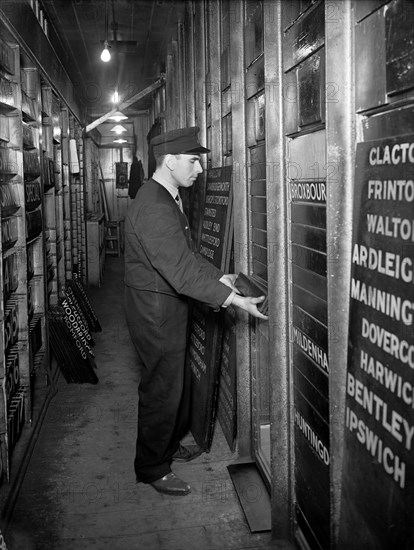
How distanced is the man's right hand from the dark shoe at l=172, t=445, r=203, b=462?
3.95ft

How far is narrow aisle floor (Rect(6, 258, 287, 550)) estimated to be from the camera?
267 cm

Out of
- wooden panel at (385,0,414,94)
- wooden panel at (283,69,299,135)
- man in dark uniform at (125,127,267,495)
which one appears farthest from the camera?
man in dark uniform at (125,127,267,495)

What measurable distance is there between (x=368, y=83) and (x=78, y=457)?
2.81m

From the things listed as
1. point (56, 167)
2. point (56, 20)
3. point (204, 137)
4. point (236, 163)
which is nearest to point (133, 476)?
point (236, 163)

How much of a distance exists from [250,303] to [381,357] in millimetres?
1212

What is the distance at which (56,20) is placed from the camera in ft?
21.1

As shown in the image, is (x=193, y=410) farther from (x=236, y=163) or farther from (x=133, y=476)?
(x=236, y=163)

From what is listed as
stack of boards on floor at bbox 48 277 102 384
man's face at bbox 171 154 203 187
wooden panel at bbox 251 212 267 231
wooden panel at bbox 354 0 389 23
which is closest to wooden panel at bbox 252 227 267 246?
wooden panel at bbox 251 212 267 231

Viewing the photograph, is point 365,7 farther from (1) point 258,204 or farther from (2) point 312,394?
(1) point 258,204

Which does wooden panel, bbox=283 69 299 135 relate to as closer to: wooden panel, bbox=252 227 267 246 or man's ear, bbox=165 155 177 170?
wooden panel, bbox=252 227 267 246

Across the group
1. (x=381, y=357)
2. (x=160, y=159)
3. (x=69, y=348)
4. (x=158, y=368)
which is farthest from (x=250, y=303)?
(x=69, y=348)

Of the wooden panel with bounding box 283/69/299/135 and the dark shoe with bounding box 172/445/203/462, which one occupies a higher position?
the wooden panel with bounding box 283/69/299/135

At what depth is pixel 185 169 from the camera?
3277mm

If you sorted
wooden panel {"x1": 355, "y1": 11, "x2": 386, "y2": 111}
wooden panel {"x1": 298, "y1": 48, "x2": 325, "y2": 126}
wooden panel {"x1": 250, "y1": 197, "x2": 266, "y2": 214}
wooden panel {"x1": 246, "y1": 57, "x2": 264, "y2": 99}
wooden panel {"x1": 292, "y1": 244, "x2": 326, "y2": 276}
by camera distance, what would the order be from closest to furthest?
wooden panel {"x1": 355, "y1": 11, "x2": 386, "y2": 111}, wooden panel {"x1": 298, "y1": 48, "x2": 325, "y2": 126}, wooden panel {"x1": 292, "y1": 244, "x2": 326, "y2": 276}, wooden panel {"x1": 246, "y1": 57, "x2": 264, "y2": 99}, wooden panel {"x1": 250, "y1": 197, "x2": 266, "y2": 214}
